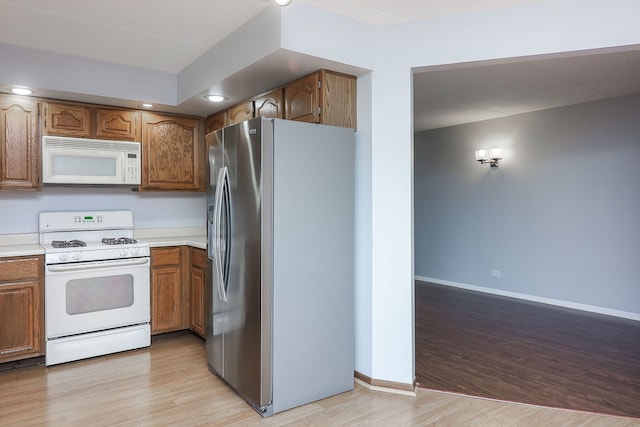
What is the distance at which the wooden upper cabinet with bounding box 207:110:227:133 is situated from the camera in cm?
407

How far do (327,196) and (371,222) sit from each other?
396 millimetres

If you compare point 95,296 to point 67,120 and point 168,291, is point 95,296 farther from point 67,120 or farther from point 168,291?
point 67,120

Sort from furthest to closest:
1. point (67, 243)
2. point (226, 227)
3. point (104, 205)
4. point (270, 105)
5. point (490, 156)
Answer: point (490, 156)
point (104, 205)
point (67, 243)
point (270, 105)
point (226, 227)

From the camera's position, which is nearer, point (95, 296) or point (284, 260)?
point (284, 260)

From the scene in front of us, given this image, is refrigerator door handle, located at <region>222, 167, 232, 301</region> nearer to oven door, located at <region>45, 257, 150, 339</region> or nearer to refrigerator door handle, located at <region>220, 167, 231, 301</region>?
refrigerator door handle, located at <region>220, 167, 231, 301</region>

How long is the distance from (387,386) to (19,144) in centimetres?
343

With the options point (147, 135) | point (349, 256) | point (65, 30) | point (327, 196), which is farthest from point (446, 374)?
point (65, 30)

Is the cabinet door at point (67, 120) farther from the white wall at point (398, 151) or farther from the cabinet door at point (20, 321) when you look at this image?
the white wall at point (398, 151)

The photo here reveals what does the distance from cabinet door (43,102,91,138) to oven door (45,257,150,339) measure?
118 centimetres

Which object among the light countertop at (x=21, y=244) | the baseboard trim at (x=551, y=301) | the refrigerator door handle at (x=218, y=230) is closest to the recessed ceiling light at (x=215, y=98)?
the refrigerator door handle at (x=218, y=230)

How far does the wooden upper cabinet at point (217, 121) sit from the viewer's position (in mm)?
4068

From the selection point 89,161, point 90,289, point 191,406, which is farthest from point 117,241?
point 191,406

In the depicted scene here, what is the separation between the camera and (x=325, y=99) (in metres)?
2.84

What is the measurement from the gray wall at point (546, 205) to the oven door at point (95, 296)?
4.44m
